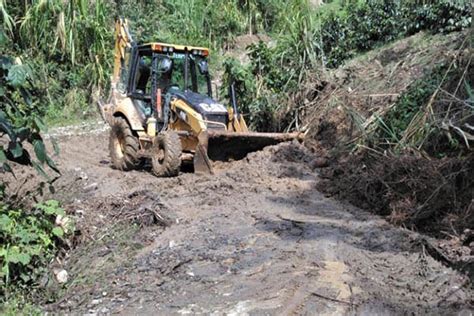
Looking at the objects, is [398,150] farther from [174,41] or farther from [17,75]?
[174,41]

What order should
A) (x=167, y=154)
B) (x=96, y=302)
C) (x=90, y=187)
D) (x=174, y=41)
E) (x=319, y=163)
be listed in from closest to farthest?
(x=96, y=302), (x=90, y=187), (x=167, y=154), (x=319, y=163), (x=174, y=41)

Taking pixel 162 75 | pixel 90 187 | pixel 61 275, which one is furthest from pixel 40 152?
pixel 162 75

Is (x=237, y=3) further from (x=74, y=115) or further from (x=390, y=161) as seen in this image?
(x=390, y=161)

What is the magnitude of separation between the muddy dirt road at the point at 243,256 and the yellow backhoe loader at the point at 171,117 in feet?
2.16

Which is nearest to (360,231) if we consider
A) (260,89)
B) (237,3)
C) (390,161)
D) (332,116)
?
(390,161)

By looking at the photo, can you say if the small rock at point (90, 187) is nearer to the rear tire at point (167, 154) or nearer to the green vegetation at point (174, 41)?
the green vegetation at point (174, 41)

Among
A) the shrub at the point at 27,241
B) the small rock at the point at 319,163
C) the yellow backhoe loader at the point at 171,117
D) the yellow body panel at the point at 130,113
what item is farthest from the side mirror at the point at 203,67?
the shrub at the point at 27,241

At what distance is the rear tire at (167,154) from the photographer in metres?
9.26

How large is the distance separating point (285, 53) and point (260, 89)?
97cm

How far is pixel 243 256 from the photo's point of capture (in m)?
5.85

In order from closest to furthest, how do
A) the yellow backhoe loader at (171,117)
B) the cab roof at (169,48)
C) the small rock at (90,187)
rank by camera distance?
the small rock at (90,187) → the yellow backhoe loader at (171,117) → the cab roof at (169,48)

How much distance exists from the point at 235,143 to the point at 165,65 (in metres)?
1.72

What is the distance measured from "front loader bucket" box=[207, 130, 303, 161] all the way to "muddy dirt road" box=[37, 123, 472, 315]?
65 centimetres

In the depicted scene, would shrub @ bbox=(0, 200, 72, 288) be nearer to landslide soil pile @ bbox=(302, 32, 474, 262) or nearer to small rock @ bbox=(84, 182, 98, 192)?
small rock @ bbox=(84, 182, 98, 192)
